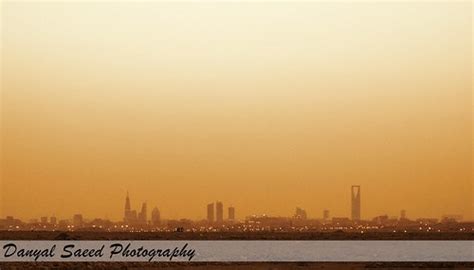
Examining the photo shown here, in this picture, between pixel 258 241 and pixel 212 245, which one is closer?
pixel 212 245

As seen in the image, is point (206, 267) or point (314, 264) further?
point (314, 264)

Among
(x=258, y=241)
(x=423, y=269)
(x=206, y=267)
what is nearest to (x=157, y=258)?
(x=206, y=267)

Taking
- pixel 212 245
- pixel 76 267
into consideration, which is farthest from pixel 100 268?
pixel 212 245

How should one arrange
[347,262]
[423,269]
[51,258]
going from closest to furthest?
[423,269] < [51,258] < [347,262]

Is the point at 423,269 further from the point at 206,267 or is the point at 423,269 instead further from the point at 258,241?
the point at 258,241

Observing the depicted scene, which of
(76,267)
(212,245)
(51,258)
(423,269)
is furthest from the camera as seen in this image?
(212,245)

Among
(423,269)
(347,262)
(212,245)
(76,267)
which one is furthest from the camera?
(212,245)

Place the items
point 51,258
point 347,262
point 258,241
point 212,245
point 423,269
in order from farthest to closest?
point 258,241
point 212,245
point 347,262
point 51,258
point 423,269

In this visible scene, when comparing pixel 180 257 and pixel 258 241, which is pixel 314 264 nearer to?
pixel 180 257
